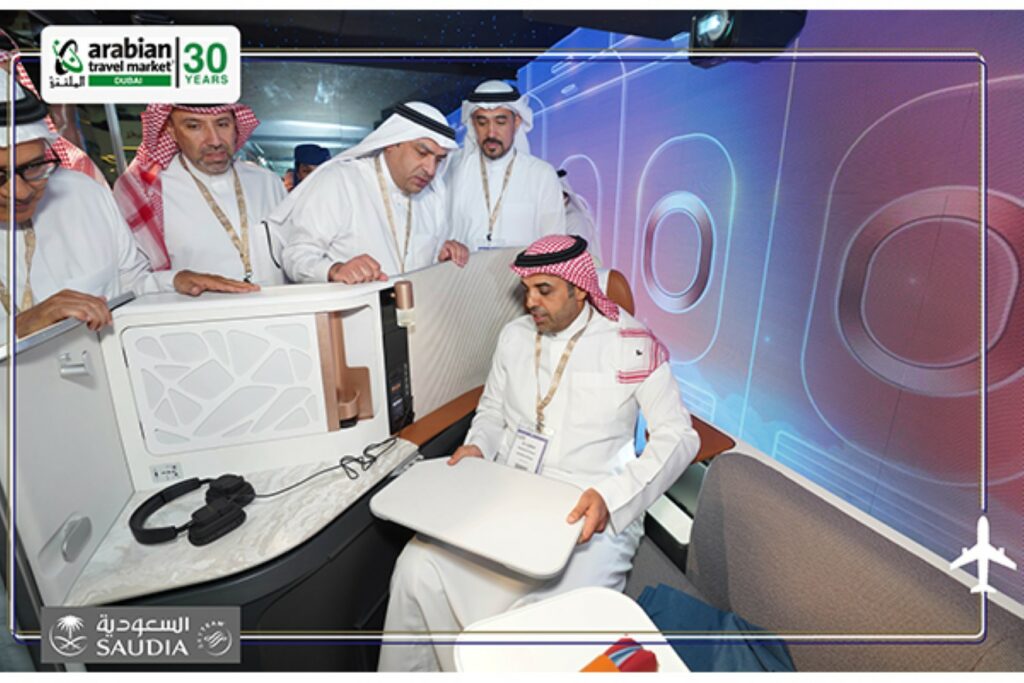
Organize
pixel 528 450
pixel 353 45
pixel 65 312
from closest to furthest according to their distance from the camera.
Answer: pixel 65 312 → pixel 528 450 → pixel 353 45

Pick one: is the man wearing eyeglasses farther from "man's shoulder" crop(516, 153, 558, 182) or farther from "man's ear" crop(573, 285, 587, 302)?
"man's shoulder" crop(516, 153, 558, 182)

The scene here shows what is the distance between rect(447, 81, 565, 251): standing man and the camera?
2.23 meters

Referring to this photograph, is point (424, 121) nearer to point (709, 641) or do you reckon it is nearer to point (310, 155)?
point (709, 641)

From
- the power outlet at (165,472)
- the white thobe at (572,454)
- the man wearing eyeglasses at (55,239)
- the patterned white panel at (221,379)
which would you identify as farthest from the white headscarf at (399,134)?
the power outlet at (165,472)

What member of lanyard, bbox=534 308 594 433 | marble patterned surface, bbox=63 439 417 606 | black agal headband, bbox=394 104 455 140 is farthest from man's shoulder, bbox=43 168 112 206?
lanyard, bbox=534 308 594 433

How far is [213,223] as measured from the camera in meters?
1.77

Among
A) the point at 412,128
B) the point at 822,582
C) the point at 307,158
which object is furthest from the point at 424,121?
the point at 307,158

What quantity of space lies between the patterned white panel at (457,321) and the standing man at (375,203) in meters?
0.12

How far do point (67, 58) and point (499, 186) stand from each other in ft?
5.59

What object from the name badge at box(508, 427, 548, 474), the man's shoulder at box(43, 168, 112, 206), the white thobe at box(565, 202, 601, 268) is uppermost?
the man's shoulder at box(43, 168, 112, 206)

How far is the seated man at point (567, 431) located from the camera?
1072 millimetres

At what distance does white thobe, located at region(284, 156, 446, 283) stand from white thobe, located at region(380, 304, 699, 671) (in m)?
0.62

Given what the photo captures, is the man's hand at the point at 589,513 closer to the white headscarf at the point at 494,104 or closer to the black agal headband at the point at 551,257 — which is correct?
the black agal headband at the point at 551,257

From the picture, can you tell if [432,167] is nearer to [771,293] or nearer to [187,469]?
[187,469]
